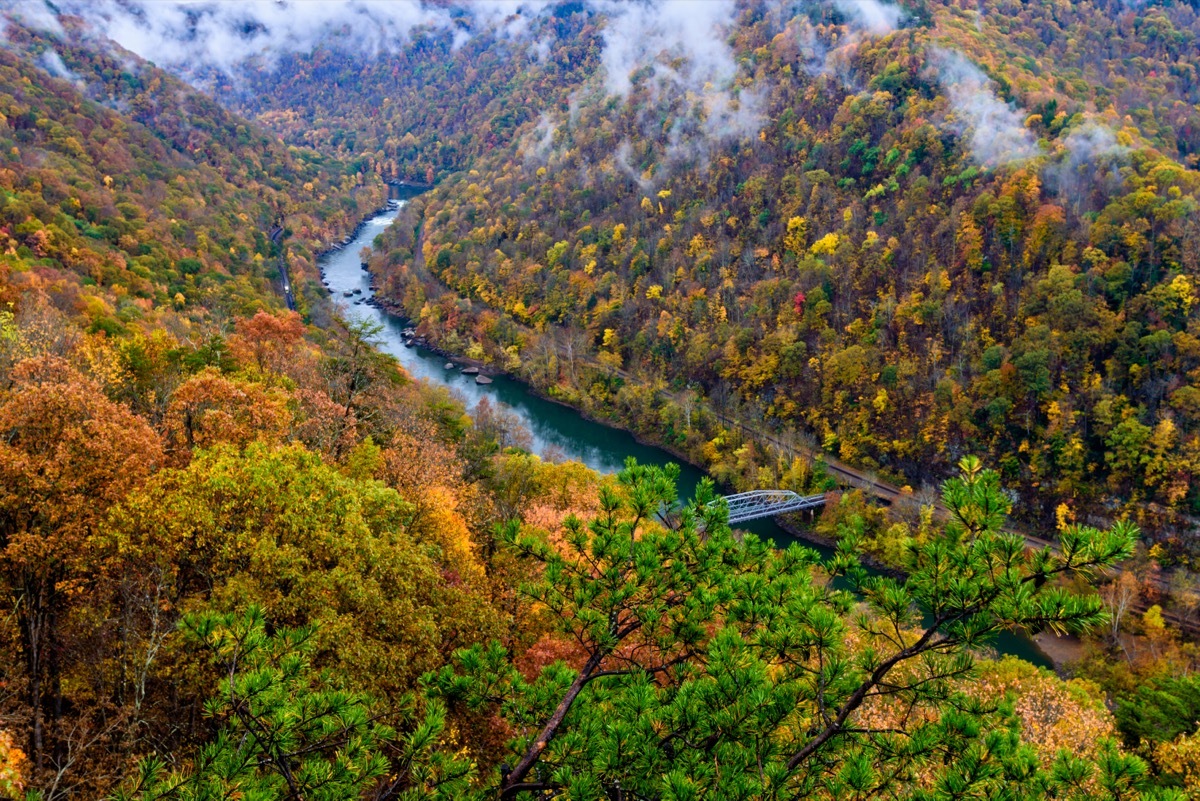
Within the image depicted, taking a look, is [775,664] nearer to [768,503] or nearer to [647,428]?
[768,503]

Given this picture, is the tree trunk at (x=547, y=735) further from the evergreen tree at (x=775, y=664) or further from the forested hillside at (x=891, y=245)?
the forested hillside at (x=891, y=245)

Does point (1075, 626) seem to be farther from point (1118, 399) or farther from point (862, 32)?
point (862, 32)

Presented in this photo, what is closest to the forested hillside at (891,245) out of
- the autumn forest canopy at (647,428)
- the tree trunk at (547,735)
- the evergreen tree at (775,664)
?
the autumn forest canopy at (647,428)

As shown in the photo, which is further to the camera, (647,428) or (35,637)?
(647,428)

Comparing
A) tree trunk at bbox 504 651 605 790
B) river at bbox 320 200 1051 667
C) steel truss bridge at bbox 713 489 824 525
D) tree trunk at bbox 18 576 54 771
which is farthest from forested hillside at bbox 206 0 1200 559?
tree trunk at bbox 18 576 54 771

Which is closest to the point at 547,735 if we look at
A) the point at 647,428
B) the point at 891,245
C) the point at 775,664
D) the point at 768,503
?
the point at 775,664

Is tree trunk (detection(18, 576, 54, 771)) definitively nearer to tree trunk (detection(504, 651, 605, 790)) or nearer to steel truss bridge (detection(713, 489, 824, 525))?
tree trunk (detection(504, 651, 605, 790))
